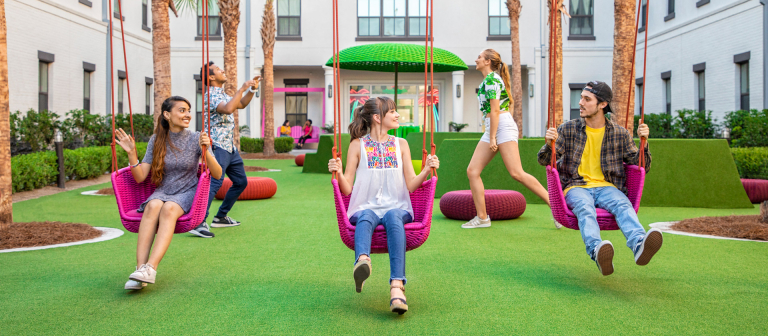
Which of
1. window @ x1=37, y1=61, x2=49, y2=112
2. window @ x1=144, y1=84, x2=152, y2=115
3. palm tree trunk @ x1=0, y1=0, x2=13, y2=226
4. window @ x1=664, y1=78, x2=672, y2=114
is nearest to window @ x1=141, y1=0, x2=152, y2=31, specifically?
window @ x1=144, y1=84, x2=152, y2=115

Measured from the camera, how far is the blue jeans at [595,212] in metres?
4.14

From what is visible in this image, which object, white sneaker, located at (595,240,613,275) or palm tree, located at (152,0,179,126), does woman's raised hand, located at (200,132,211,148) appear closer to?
white sneaker, located at (595,240,613,275)

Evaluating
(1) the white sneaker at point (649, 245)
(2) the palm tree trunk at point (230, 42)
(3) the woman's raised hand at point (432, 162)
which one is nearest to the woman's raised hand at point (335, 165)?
(3) the woman's raised hand at point (432, 162)

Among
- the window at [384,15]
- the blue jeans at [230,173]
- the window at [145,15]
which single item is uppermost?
the window at [384,15]

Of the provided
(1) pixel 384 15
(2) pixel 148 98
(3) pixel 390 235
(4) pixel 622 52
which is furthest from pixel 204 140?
(1) pixel 384 15

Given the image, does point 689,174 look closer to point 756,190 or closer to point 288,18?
point 756,190

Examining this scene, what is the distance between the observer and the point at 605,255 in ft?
13.0

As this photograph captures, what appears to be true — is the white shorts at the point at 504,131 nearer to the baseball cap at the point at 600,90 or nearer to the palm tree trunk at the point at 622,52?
the baseball cap at the point at 600,90

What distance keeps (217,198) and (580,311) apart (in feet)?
23.9

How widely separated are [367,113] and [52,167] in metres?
9.13

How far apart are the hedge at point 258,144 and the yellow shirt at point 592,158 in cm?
2247

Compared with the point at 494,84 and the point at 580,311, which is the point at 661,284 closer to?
the point at 580,311

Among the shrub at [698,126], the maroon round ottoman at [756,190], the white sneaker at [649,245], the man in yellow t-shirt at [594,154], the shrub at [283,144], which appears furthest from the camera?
the shrub at [283,144]

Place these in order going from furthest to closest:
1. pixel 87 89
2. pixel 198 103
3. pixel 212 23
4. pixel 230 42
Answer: pixel 212 23 → pixel 198 103 → pixel 87 89 → pixel 230 42
